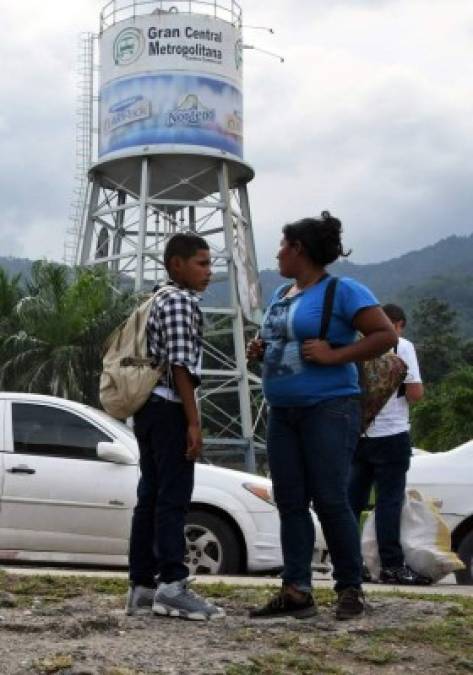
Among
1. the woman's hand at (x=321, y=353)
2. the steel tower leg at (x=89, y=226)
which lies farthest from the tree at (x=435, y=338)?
the woman's hand at (x=321, y=353)

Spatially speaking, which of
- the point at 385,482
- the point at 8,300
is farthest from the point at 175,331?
the point at 8,300

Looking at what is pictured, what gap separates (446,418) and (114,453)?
25.9 meters

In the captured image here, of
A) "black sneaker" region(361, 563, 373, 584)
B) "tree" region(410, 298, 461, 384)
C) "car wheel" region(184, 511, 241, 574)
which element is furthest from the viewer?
"tree" region(410, 298, 461, 384)

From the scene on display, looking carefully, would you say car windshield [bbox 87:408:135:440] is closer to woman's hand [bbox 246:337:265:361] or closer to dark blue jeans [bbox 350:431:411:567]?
dark blue jeans [bbox 350:431:411:567]

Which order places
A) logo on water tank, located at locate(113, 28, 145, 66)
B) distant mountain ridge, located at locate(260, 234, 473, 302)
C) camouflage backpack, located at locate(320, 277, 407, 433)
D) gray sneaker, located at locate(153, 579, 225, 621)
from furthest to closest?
distant mountain ridge, located at locate(260, 234, 473, 302) < logo on water tank, located at locate(113, 28, 145, 66) < camouflage backpack, located at locate(320, 277, 407, 433) < gray sneaker, located at locate(153, 579, 225, 621)

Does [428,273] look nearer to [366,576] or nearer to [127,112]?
[127,112]

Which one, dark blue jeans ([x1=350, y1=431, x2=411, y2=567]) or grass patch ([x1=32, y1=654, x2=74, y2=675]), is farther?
dark blue jeans ([x1=350, y1=431, x2=411, y2=567])

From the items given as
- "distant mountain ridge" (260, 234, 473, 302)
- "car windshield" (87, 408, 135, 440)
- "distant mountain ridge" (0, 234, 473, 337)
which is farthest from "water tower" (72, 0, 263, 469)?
"distant mountain ridge" (260, 234, 473, 302)

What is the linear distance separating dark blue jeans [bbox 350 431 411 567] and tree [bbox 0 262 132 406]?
790 inches

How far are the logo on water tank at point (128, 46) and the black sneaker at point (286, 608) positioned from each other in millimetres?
32138

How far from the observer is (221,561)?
920 cm

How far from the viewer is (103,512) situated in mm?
9414

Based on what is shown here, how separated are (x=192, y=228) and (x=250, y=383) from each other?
20.2ft

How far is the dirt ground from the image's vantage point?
437 cm
